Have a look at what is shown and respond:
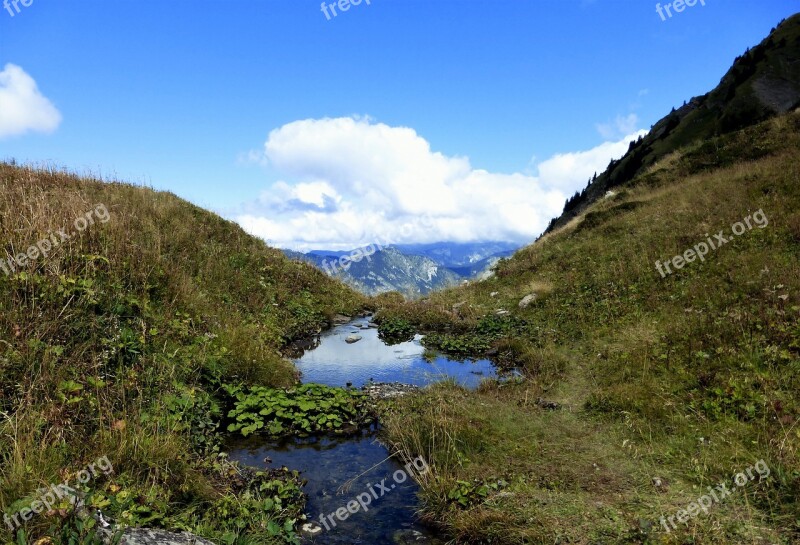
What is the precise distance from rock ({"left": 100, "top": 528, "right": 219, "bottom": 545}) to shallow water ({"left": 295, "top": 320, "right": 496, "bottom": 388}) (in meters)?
7.53

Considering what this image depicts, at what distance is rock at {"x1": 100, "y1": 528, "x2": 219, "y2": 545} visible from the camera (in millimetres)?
3836

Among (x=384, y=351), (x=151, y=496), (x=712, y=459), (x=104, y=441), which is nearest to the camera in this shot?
(x=151, y=496)

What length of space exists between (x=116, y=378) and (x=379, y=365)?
8428 millimetres

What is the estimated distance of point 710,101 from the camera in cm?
4600

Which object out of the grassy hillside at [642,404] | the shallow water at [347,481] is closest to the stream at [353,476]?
the shallow water at [347,481]

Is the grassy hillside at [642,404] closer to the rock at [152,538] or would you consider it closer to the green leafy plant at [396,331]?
the green leafy plant at [396,331]

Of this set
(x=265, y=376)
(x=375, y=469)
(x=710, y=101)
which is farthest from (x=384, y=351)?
(x=710, y=101)

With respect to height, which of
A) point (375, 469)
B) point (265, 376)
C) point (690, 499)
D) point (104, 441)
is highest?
point (265, 376)

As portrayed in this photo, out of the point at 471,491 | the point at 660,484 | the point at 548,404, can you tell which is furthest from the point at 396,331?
the point at 660,484

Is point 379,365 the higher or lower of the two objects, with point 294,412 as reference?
higher

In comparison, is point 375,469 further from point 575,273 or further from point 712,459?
point 575,273

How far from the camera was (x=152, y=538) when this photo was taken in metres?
4.12

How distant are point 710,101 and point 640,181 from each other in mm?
25325

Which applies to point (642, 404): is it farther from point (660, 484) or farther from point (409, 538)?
point (409, 538)
